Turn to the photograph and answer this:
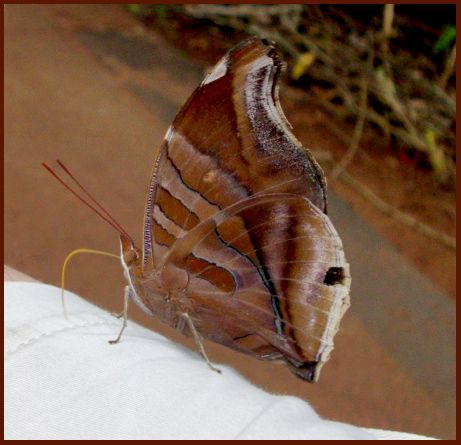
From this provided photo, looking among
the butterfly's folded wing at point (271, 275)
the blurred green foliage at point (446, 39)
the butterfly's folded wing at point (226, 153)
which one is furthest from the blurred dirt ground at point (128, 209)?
the butterfly's folded wing at point (226, 153)

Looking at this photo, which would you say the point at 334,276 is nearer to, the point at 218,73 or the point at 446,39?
the point at 218,73

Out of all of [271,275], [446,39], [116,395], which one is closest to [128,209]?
[446,39]

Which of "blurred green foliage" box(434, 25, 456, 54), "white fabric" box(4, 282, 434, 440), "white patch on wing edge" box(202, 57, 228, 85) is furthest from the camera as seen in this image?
"blurred green foliage" box(434, 25, 456, 54)

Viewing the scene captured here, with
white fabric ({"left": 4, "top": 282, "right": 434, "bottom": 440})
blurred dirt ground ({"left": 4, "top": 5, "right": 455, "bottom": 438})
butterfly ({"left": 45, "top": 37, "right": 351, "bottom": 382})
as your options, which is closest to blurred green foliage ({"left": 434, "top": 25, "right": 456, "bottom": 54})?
blurred dirt ground ({"left": 4, "top": 5, "right": 455, "bottom": 438})

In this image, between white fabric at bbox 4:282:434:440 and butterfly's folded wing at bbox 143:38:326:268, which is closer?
white fabric at bbox 4:282:434:440

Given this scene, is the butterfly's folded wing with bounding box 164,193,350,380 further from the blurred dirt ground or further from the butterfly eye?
the blurred dirt ground

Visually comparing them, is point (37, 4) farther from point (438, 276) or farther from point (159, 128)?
point (438, 276)

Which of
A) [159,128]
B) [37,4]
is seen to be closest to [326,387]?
[159,128]
